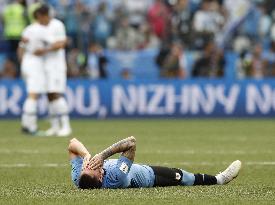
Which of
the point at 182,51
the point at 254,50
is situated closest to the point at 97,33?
the point at 182,51

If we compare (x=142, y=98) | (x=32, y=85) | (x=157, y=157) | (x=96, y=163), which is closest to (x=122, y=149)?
(x=96, y=163)

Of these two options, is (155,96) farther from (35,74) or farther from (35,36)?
(35,36)

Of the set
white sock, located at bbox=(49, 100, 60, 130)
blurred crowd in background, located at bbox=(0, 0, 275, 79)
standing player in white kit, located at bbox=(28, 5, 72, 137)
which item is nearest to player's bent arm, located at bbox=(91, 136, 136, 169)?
standing player in white kit, located at bbox=(28, 5, 72, 137)

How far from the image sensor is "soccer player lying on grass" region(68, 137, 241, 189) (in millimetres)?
9086

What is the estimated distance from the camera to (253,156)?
13594mm

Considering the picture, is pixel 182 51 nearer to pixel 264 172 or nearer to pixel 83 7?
pixel 83 7

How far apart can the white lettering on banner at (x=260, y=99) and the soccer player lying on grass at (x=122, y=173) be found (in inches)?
495

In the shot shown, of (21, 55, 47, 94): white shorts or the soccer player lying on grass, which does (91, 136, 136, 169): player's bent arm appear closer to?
the soccer player lying on grass

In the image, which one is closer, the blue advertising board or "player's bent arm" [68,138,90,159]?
"player's bent arm" [68,138,90,159]

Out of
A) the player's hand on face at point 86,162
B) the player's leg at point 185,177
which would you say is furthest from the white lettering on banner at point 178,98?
the player's hand on face at point 86,162

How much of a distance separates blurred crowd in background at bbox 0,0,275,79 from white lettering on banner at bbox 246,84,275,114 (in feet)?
4.73

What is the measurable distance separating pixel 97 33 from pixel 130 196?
643 inches

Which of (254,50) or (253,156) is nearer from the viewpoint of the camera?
(253,156)

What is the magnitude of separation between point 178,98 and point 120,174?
13455 millimetres
